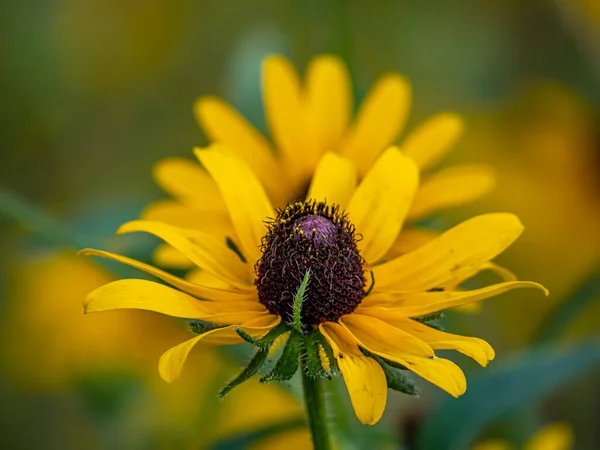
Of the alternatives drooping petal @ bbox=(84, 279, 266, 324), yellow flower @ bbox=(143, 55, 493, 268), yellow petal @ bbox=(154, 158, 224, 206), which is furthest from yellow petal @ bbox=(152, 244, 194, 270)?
drooping petal @ bbox=(84, 279, 266, 324)

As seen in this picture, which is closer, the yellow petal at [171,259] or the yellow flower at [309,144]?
the yellow petal at [171,259]

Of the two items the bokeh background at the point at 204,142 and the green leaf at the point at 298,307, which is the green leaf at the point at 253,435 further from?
the green leaf at the point at 298,307

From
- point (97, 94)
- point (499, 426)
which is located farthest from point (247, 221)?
point (97, 94)

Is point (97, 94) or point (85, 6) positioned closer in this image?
point (97, 94)

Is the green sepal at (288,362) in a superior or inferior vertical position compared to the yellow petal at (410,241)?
inferior

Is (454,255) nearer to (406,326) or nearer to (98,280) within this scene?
(406,326)

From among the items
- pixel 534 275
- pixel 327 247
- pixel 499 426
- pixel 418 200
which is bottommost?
pixel 499 426

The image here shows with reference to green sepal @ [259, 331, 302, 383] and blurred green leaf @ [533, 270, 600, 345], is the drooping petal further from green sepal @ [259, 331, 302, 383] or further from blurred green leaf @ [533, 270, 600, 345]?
blurred green leaf @ [533, 270, 600, 345]

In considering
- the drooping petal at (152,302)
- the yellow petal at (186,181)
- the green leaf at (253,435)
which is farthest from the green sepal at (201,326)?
the yellow petal at (186,181)
